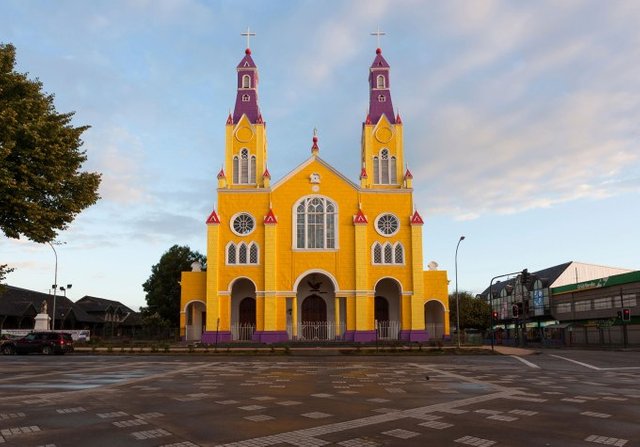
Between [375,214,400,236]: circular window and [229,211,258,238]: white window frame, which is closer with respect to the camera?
[229,211,258,238]: white window frame

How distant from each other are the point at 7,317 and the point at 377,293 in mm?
37895

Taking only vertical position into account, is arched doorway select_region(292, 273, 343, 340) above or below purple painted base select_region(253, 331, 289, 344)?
above

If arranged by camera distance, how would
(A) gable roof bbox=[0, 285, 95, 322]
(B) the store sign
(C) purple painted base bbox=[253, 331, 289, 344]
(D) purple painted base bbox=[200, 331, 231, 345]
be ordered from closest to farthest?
1. (C) purple painted base bbox=[253, 331, 289, 344]
2. (D) purple painted base bbox=[200, 331, 231, 345]
3. (A) gable roof bbox=[0, 285, 95, 322]
4. (B) the store sign

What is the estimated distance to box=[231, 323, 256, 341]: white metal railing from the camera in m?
42.3

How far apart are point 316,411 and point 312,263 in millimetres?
32600

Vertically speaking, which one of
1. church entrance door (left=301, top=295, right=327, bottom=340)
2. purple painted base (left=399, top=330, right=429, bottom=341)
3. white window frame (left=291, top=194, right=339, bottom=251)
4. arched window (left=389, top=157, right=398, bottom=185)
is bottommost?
purple painted base (left=399, top=330, right=429, bottom=341)

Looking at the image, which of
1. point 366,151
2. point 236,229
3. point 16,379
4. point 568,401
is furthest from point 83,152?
point 366,151

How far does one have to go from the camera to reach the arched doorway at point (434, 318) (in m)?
44.8

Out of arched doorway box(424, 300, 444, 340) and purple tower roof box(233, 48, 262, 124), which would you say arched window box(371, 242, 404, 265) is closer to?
arched doorway box(424, 300, 444, 340)

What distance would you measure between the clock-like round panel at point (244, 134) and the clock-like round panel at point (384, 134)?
1099 cm

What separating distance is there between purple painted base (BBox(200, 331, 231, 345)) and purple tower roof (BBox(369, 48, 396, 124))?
22.1 m

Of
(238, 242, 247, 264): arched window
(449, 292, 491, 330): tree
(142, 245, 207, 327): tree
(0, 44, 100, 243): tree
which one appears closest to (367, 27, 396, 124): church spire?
(238, 242, 247, 264): arched window

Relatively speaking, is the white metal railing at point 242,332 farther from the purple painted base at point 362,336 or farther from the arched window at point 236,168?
the arched window at point 236,168

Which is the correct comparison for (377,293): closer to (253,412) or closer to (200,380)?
(200,380)
